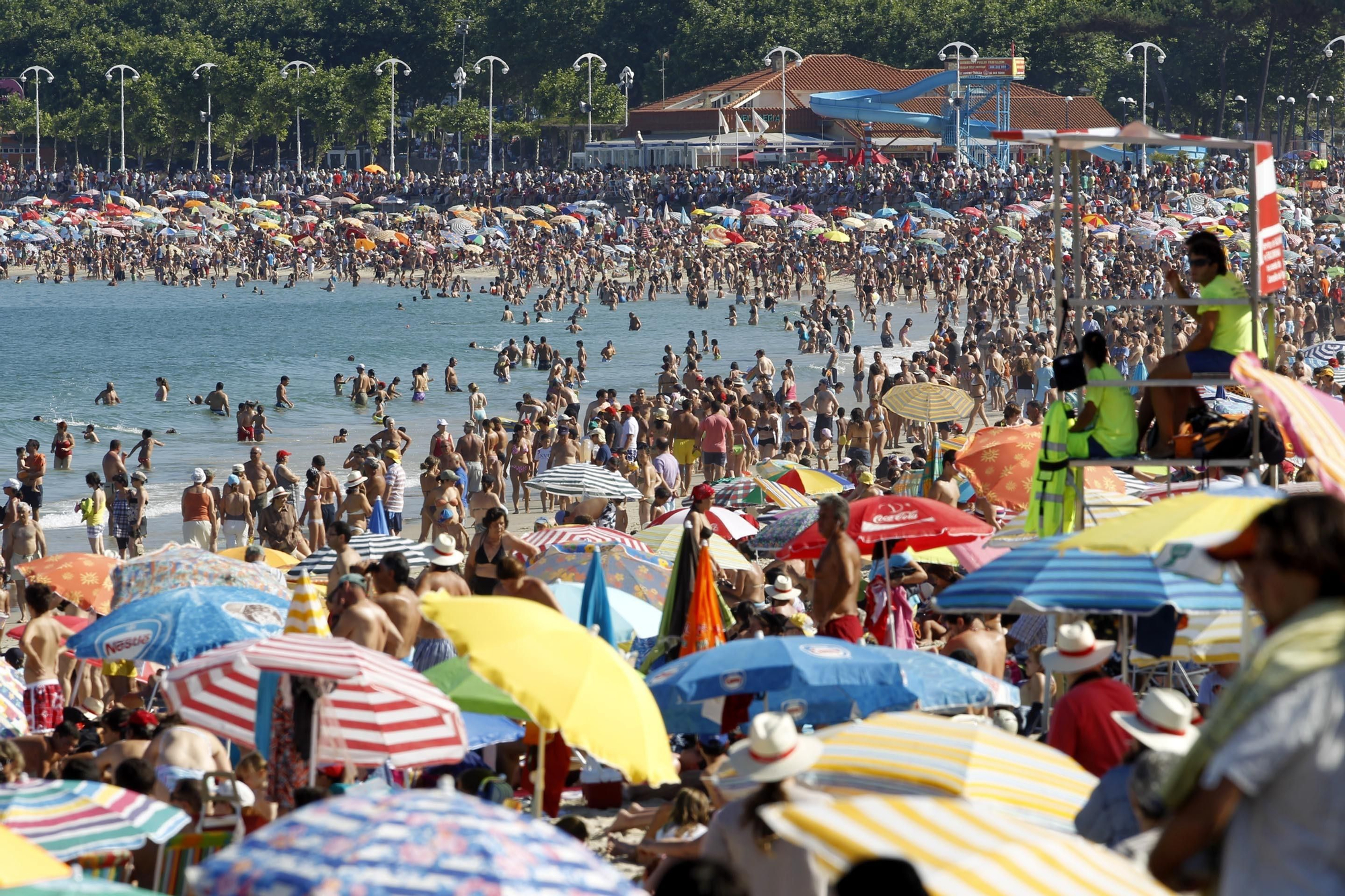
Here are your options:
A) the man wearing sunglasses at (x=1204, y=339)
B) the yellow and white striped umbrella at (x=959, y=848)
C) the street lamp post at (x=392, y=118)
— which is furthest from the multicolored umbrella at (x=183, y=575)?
the street lamp post at (x=392, y=118)

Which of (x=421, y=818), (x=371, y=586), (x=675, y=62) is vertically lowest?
(x=371, y=586)

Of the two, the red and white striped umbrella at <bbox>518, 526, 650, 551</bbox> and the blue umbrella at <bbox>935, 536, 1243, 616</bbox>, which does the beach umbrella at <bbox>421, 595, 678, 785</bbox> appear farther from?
the red and white striped umbrella at <bbox>518, 526, 650, 551</bbox>

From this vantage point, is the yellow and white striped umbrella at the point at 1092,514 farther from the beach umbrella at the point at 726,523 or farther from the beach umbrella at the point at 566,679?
the beach umbrella at the point at 726,523

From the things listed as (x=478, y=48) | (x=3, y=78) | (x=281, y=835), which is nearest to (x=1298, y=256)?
(x=281, y=835)

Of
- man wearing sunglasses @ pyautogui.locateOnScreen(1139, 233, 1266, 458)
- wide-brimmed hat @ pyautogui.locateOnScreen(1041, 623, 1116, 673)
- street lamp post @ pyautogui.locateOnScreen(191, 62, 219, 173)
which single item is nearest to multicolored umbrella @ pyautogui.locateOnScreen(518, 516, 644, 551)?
man wearing sunglasses @ pyautogui.locateOnScreen(1139, 233, 1266, 458)

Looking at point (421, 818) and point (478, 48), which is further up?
point (478, 48)

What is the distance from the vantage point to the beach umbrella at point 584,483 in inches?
536

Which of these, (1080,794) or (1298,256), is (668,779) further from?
(1298,256)

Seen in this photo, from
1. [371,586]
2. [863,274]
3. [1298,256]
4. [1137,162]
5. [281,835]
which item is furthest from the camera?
[1137,162]

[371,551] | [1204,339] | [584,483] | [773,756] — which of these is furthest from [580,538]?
[773,756]

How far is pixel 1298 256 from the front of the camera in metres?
37.1

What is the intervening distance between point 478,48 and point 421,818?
89.1 m

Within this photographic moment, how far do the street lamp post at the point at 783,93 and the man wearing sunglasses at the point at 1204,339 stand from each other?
2229 inches

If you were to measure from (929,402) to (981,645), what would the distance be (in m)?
7.78
